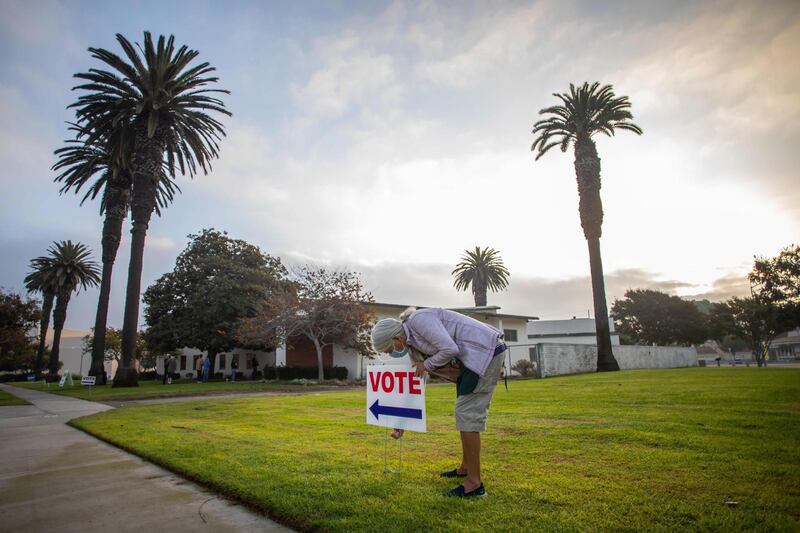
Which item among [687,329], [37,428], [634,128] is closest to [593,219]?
[634,128]

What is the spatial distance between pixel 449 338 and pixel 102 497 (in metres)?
3.44

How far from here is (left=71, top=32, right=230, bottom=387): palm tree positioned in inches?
954

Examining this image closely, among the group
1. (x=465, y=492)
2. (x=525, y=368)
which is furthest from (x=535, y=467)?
(x=525, y=368)

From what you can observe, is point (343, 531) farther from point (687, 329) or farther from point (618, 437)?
point (687, 329)

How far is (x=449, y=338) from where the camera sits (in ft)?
12.1

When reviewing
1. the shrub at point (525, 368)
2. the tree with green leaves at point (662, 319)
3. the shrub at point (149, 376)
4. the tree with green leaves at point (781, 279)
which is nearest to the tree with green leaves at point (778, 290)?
the tree with green leaves at point (781, 279)

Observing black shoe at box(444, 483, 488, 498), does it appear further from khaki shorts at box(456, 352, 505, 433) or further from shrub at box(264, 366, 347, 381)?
shrub at box(264, 366, 347, 381)

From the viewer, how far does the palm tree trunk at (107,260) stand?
29969mm

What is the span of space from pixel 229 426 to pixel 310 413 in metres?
2.10

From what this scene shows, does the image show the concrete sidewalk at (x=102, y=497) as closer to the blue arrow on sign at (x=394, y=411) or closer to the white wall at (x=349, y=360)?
the blue arrow on sign at (x=394, y=411)

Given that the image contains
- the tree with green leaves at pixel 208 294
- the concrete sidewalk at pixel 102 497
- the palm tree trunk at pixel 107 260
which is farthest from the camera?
the tree with green leaves at pixel 208 294

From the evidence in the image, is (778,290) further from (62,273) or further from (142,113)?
(62,273)

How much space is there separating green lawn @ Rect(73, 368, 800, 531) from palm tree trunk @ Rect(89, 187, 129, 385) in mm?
26008

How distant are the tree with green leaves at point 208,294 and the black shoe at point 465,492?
32.5 metres
